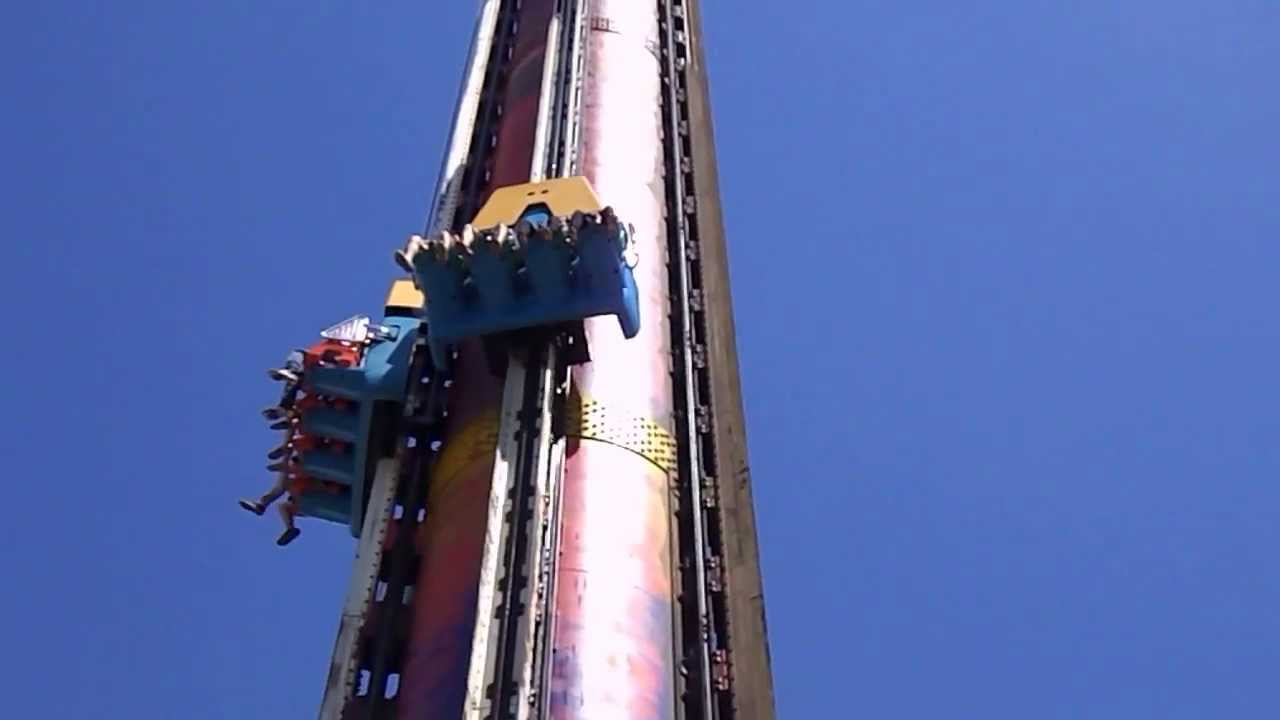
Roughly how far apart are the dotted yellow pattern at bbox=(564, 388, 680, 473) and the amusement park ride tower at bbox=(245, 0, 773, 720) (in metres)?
0.03

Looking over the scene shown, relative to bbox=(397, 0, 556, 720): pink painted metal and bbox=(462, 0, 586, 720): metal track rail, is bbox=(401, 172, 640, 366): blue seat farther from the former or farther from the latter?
bbox=(397, 0, 556, 720): pink painted metal

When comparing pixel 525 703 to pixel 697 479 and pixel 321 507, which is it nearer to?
pixel 697 479

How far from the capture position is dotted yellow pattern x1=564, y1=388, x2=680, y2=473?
808 inches

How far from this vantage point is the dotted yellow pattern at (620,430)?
20.5 metres

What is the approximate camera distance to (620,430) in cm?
2083

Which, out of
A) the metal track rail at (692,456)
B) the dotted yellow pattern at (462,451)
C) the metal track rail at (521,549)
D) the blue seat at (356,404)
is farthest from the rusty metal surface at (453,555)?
the metal track rail at (692,456)

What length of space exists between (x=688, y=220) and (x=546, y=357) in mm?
6779

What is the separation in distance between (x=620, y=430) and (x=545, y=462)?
1931 millimetres

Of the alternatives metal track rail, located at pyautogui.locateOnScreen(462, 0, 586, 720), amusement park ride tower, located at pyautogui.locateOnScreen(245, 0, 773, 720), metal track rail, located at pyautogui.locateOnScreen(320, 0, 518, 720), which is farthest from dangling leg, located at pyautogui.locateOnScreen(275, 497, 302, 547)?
metal track rail, located at pyautogui.locateOnScreen(462, 0, 586, 720)

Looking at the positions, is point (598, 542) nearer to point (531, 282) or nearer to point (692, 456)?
point (692, 456)

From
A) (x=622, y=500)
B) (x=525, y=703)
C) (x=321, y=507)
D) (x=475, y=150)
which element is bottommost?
(x=525, y=703)

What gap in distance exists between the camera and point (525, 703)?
16.4 metres

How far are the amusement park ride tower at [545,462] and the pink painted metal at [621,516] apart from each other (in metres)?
0.04

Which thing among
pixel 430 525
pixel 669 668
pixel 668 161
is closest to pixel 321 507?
pixel 430 525
